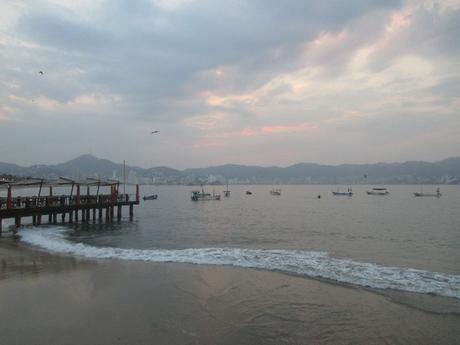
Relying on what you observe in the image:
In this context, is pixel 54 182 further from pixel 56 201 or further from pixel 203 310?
pixel 203 310

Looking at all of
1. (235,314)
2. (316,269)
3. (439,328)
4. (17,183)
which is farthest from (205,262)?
(17,183)

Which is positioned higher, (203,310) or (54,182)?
(54,182)

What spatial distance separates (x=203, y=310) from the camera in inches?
461

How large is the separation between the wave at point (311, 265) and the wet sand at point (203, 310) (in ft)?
4.34

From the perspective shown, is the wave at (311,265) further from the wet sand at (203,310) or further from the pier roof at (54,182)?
the pier roof at (54,182)

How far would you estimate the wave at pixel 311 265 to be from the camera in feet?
51.0

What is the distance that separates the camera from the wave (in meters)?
15.5

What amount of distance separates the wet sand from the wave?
1.32m

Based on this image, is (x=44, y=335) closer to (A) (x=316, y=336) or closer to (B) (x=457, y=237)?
(A) (x=316, y=336)

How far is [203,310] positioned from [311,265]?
892cm

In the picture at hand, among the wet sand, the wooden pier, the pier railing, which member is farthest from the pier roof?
the wet sand

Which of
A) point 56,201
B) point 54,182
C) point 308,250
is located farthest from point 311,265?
point 54,182

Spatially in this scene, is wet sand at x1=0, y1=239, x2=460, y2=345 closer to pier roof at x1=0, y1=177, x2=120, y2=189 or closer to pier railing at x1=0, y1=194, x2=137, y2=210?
pier railing at x1=0, y1=194, x2=137, y2=210

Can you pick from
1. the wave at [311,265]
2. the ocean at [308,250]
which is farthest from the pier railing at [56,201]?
the wave at [311,265]
